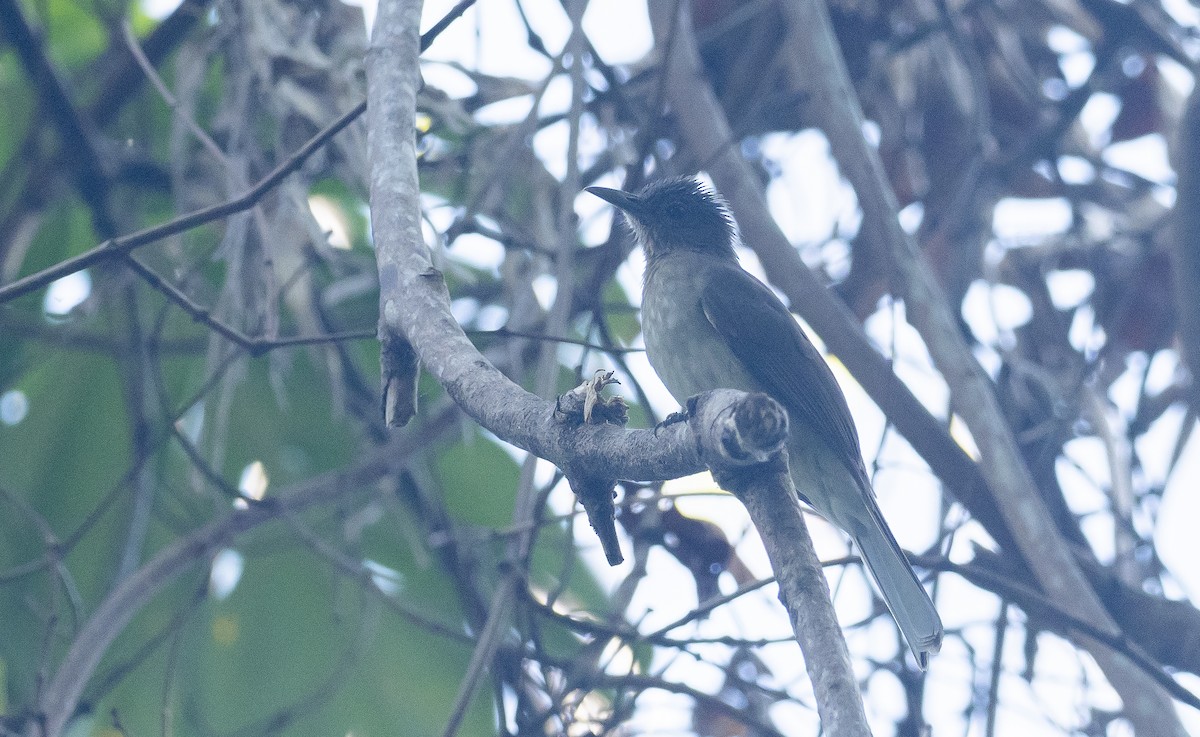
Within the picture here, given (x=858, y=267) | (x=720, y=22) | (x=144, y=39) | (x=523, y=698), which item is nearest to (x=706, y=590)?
(x=523, y=698)

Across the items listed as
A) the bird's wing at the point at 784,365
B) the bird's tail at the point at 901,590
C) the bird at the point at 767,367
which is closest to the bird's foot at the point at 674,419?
the bird's tail at the point at 901,590

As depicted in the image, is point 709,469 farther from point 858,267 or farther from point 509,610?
point 858,267

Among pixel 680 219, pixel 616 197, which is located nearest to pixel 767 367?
pixel 616 197

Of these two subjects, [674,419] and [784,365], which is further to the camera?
[784,365]

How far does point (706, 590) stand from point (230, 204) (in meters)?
1.97

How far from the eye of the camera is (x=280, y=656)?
4445 mm

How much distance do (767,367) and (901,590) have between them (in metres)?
0.88

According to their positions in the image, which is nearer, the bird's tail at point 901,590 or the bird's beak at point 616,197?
the bird's tail at point 901,590

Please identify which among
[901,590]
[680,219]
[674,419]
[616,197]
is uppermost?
[680,219]

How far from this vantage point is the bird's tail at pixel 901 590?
3156 millimetres

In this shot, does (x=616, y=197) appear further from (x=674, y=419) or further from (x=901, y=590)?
(x=674, y=419)

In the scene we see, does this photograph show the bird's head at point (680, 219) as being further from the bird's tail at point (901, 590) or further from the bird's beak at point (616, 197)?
the bird's tail at point (901, 590)

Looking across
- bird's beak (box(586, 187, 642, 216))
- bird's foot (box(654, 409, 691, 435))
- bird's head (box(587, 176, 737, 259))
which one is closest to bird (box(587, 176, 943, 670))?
bird's beak (box(586, 187, 642, 216))

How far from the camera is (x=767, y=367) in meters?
3.87
